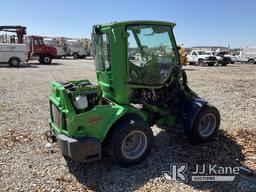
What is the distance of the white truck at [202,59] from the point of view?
31.5 metres

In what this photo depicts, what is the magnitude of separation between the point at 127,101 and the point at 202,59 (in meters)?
28.3

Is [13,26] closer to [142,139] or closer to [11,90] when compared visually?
[11,90]

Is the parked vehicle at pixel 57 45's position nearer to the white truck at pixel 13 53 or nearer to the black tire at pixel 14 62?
the white truck at pixel 13 53

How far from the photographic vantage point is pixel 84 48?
3919 centimetres

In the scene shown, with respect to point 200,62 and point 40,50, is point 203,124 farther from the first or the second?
point 200,62

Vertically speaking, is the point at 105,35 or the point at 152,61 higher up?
the point at 105,35

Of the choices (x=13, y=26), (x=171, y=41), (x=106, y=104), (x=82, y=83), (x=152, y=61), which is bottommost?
(x=106, y=104)

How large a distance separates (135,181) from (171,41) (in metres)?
2.52

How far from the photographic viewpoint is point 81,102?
174 inches

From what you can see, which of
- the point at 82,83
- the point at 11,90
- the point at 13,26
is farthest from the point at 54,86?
the point at 13,26

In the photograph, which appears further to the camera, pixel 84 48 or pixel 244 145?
pixel 84 48

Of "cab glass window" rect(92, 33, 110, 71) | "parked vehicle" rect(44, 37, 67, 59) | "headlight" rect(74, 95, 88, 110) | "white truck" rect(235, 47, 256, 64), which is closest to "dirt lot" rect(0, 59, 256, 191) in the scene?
"headlight" rect(74, 95, 88, 110)

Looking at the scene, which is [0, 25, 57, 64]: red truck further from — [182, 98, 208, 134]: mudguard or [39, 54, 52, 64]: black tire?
[182, 98, 208, 134]: mudguard

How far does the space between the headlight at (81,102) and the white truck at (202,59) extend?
28741 millimetres
